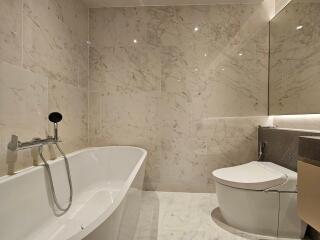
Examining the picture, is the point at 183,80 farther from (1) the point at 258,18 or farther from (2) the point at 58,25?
(2) the point at 58,25

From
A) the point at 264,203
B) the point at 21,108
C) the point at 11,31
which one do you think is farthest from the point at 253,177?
the point at 11,31

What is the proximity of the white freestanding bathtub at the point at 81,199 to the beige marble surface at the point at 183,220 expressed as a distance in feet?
0.75

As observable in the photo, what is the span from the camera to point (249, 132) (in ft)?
7.43

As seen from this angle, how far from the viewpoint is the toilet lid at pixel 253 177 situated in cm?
145

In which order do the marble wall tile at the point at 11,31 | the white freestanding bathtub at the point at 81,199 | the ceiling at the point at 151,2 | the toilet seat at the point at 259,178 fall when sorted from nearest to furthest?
the white freestanding bathtub at the point at 81,199, the marble wall tile at the point at 11,31, the toilet seat at the point at 259,178, the ceiling at the point at 151,2

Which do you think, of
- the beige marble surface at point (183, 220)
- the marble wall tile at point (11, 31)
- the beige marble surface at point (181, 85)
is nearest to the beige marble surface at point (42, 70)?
the marble wall tile at point (11, 31)

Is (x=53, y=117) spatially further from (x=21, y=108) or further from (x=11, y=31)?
(x=11, y=31)

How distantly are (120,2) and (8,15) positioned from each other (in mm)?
1271

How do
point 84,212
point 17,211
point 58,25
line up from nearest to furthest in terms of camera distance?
point 17,211 < point 84,212 < point 58,25

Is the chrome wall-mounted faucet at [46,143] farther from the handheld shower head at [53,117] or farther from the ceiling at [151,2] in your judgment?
the ceiling at [151,2]

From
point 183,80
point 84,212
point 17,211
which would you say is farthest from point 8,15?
point 183,80

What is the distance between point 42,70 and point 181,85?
1.34m

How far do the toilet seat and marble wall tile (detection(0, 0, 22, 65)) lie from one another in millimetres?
1671

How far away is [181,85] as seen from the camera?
90.5 inches
